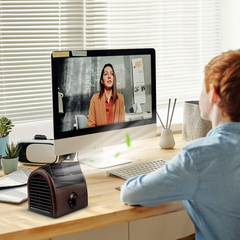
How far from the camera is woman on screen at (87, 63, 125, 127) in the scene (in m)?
1.77

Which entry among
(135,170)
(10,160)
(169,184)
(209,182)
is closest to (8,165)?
(10,160)

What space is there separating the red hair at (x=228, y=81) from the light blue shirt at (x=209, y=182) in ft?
0.17

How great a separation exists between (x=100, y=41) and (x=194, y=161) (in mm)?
1374

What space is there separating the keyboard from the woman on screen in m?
0.24

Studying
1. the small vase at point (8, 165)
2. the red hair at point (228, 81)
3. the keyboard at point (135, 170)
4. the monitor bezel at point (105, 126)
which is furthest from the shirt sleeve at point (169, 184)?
the small vase at point (8, 165)

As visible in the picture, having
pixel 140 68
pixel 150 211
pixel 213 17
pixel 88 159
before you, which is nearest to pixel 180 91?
pixel 213 17

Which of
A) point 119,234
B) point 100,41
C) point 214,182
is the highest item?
point 100,41

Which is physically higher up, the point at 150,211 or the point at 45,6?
the point at 45,6

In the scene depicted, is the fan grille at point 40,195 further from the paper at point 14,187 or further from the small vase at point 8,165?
the small vase at point 8,165

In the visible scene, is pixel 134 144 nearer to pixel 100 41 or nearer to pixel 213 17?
pixel 100 41

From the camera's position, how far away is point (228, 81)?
3.96 ft

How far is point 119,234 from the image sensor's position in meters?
1.71

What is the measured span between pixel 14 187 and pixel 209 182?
0.78m

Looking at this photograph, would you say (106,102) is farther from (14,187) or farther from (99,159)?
(14,187)
